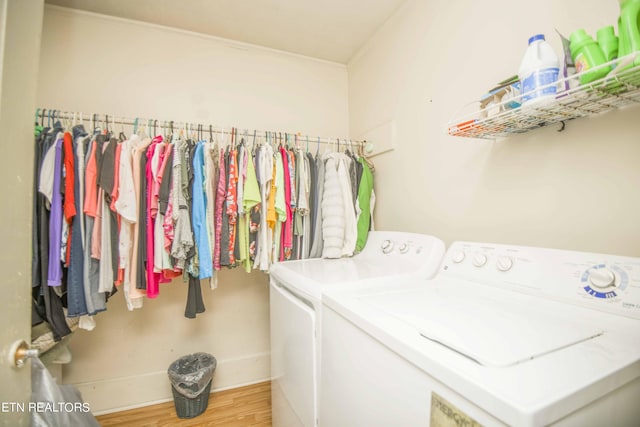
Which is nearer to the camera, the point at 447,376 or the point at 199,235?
the point at 447,376

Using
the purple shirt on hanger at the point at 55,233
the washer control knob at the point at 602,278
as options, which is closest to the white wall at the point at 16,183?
the purple shirt on hanger at the point at 55,233

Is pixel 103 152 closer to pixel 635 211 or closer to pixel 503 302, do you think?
pixel 503 302

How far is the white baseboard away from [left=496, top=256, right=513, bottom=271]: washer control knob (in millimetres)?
1850

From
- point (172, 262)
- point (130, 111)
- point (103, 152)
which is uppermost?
point (130, 111)

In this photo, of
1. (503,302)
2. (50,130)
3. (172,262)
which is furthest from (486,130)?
(50,130)

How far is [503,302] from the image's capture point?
2.77 ft

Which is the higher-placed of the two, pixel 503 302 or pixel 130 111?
pixel 130 111

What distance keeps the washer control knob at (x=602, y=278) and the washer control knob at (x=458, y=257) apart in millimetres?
390

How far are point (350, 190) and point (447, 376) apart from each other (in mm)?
1389

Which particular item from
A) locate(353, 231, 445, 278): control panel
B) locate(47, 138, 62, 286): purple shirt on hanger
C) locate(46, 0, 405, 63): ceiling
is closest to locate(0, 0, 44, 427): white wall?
locate(47, 138, 62, 286): purple shirt on hanger

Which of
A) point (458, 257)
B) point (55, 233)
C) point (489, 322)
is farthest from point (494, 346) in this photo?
point (55, 233)

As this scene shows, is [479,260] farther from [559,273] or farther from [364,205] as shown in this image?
[364,205]

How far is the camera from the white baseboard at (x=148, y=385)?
1.75 m

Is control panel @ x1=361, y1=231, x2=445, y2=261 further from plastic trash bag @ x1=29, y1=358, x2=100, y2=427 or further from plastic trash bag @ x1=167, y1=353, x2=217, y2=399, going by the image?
plastic trash bag @ x1=29, y1=358, x2=100, y2=427
